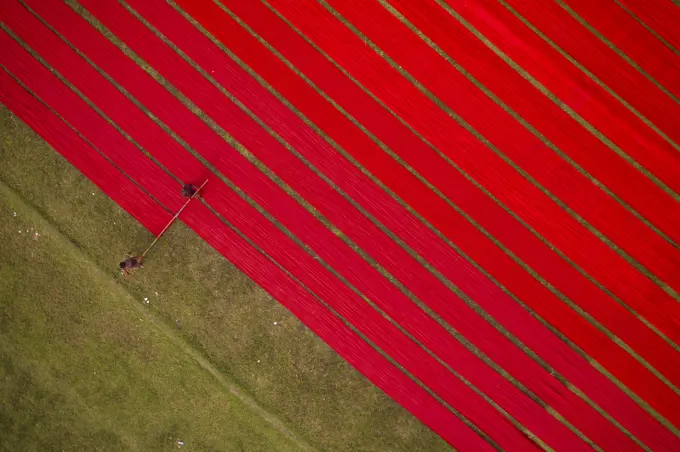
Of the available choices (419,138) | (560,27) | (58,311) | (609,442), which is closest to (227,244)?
(58,311)

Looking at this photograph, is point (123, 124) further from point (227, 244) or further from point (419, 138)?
point (419, 138)

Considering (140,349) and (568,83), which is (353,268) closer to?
(140,349)

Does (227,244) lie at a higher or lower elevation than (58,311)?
higher

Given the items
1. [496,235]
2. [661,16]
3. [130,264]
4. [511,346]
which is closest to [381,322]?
[511,346]

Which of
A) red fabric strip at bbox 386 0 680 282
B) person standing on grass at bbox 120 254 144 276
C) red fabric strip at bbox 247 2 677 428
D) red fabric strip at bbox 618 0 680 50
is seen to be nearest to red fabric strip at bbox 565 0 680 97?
red fabric strip at bbox 618 0 680 50

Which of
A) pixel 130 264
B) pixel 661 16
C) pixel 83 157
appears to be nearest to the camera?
pixel 130 264

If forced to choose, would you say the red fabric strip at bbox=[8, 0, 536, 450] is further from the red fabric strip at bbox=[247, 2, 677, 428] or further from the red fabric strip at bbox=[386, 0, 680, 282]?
the red fabric strip at bbox=[386, 0, 680, 282]
